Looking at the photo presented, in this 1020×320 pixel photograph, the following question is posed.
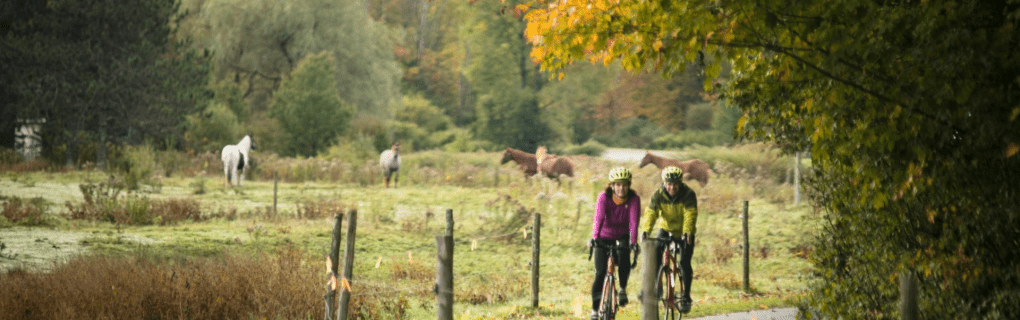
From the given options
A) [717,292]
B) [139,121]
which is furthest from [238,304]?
[139,121]

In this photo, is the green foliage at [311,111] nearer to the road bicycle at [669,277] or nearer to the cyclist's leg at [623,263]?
the road bicycle at [669,277]

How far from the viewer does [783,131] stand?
9117 mm

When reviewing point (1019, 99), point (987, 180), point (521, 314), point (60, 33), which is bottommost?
point (521, 314)

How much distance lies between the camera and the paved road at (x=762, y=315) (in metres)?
11.5

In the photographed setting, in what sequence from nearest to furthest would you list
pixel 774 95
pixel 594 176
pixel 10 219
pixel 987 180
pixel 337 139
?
pixel 987 180, pixel 774 95, pixel 10 219, pixel 594 176, pixel 337 139

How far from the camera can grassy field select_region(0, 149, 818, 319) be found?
461 inches

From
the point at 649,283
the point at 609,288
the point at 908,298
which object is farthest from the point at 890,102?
the point at 609,288

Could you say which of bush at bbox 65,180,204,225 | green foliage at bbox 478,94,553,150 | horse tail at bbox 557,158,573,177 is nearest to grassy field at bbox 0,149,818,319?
bush at bbox 65,180,204,225

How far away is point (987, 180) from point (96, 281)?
9.23 meters

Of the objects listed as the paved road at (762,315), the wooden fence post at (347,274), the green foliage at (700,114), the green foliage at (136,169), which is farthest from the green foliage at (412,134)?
the wooden fence post at (347,274)

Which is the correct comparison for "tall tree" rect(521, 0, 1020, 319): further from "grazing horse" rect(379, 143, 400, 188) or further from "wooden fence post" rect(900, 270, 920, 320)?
"grazing horse" rect(379, 143, 400, 188)

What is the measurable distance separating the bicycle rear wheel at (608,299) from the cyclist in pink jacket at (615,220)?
12 cm

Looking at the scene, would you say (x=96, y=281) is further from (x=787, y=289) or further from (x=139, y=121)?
(x=139, y=121)

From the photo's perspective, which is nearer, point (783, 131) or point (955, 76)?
point (955, 76)
